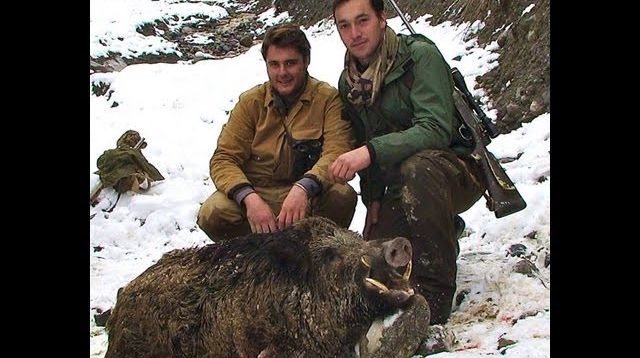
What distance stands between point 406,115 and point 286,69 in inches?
29.8

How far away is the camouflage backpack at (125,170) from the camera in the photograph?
751 cm

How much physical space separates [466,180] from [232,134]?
1.43 m

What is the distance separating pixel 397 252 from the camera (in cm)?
256

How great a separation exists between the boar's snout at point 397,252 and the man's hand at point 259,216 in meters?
1.17

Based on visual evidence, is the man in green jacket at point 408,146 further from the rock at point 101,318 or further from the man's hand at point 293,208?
the rock at point 101,318

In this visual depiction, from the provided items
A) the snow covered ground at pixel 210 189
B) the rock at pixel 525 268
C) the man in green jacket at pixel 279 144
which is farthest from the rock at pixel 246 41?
the rock at pixel 525 268

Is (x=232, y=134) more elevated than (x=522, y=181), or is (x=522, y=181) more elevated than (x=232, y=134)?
(x=232, y=134)
